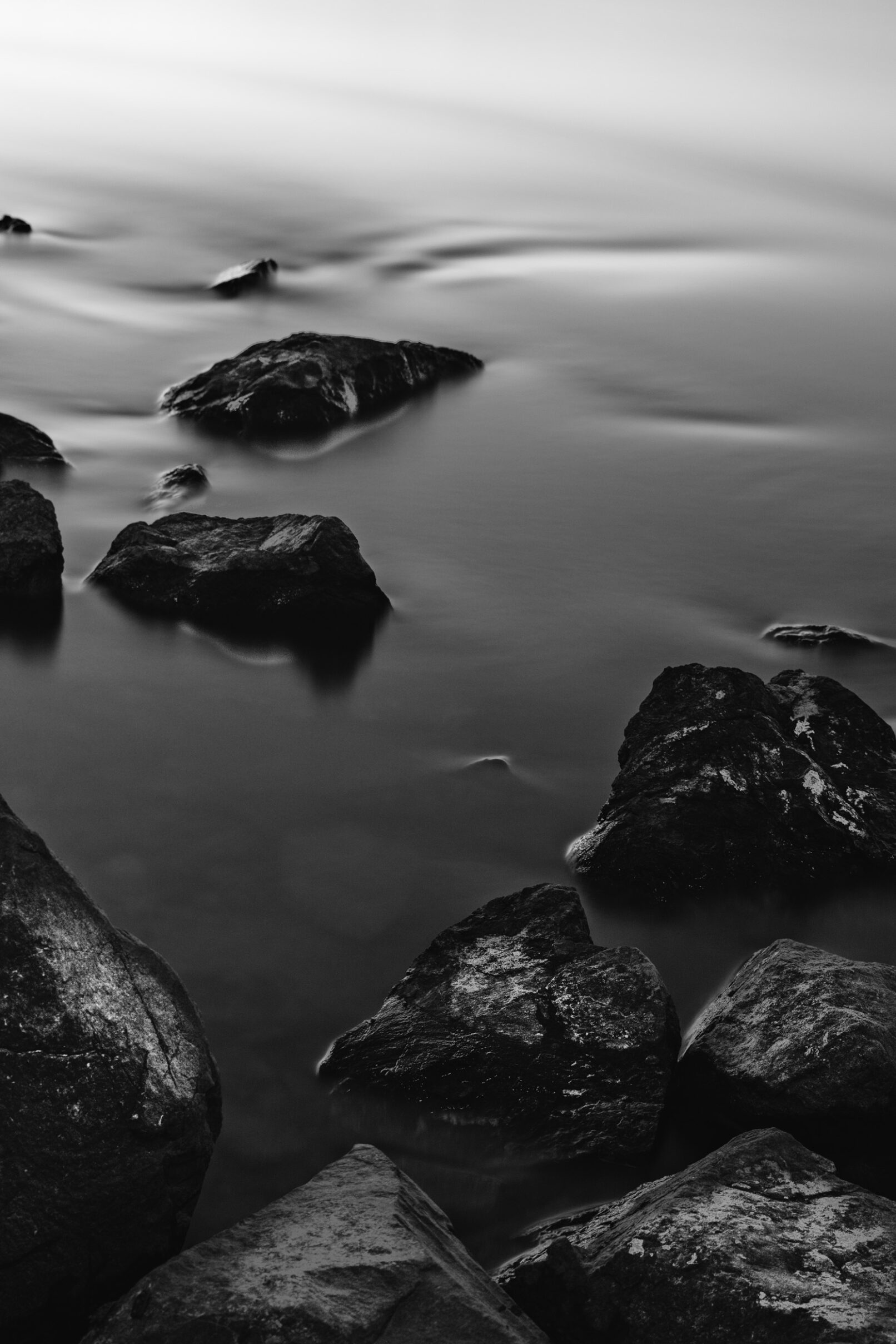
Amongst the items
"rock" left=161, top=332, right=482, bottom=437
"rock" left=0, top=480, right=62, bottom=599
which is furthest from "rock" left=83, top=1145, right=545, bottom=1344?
"rock" left=161, top=332, right=482, bottom=437

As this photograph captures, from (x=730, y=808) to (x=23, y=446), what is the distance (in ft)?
15.9

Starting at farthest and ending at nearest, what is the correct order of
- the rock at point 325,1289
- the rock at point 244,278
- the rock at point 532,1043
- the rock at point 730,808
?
→ the rock at point 244,278, the rock at point 730,808, the rock at point 532,1043, the rock at point 325,1289

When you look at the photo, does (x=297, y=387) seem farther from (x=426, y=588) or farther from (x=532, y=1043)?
(x=532, y=1043)

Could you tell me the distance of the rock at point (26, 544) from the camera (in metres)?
5.96

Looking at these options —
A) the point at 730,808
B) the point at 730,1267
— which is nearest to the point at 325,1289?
the point at 730,1267

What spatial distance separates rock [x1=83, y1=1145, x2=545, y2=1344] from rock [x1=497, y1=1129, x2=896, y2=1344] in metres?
0.14

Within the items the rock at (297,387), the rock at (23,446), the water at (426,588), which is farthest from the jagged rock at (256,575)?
the rock at (297,387)

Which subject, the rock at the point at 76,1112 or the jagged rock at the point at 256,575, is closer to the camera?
the rock at the point at 76,1112

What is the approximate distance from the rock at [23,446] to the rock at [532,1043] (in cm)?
484

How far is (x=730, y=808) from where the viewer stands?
→ 437 cm

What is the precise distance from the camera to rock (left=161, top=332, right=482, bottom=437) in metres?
8.35

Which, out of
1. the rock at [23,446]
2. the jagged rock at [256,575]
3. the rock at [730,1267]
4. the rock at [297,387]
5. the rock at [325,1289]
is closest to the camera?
the rock at [325,1289]

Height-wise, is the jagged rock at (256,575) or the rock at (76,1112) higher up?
the jagged rock at (256,575)

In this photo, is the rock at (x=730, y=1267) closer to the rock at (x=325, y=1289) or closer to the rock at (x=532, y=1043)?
the rock at (x=325, y=1289)
